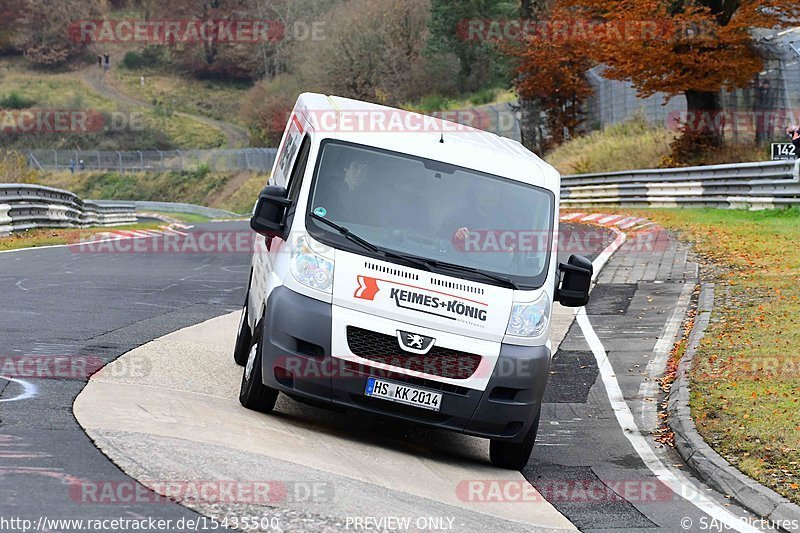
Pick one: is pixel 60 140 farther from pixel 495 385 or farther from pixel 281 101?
pixel 495 385

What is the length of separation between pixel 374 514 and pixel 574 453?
318 centimetres

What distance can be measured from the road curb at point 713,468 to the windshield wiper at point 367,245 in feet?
8.01

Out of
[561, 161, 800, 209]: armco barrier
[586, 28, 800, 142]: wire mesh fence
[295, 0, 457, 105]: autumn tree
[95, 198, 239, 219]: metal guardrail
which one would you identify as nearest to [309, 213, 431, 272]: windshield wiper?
[561, 161, 800, 209]: armco barrier

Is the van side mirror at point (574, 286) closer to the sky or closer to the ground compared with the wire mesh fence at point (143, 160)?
closer to the sky

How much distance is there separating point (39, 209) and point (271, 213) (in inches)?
864

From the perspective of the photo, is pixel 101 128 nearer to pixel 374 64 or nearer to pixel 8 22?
pixel 374 64

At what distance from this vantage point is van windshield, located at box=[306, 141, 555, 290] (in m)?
8.53

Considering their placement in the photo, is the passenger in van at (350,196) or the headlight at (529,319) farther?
the passenger in van at (350,196)

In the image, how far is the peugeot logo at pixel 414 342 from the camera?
8.06 meters

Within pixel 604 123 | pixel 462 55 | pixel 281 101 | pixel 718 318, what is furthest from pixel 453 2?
pixel 718 318

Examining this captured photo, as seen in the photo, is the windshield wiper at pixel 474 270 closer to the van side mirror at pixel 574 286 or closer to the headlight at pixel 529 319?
the headlight at pixel 529 319

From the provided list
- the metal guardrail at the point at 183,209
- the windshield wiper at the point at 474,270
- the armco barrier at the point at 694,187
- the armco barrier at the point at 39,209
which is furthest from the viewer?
the metal guardrail at the point at 183,209

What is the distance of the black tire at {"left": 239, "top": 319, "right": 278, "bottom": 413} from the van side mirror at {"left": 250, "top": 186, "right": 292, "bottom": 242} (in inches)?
26.4

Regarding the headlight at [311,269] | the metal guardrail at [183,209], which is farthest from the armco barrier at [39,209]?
the metal guardrail at [183,209]
